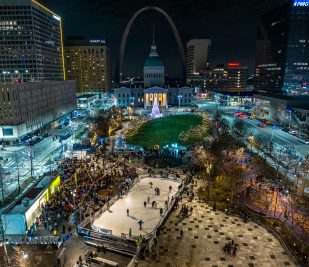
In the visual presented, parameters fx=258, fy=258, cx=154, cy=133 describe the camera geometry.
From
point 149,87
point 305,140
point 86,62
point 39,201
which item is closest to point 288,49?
point 149,87

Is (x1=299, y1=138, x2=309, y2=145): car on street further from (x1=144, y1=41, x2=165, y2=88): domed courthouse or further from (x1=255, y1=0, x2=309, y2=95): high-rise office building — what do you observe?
(x1=144, y1=41, x2=165, y2=88): domed courthouse

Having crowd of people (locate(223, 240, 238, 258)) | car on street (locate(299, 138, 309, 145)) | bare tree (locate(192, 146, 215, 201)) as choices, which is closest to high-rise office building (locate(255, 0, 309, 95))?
car on street (locate(299, 138, 309, 145))

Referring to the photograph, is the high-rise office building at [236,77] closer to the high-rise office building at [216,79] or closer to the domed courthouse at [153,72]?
the high-rise office building at [216,79]

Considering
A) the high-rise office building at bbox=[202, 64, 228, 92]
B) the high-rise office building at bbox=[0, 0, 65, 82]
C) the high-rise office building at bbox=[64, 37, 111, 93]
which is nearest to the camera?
the high-rise office building at bbox=[0, 0, 65, 82]

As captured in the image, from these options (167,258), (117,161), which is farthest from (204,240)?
(117,161)

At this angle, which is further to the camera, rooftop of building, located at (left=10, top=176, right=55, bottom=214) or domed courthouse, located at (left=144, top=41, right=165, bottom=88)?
domed courthouse, located at (left=144, top=41, right=165, bottom=88)

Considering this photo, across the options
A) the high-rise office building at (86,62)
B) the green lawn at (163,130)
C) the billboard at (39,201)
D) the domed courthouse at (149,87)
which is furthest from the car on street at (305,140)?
the high-rise office building at (86,62)
